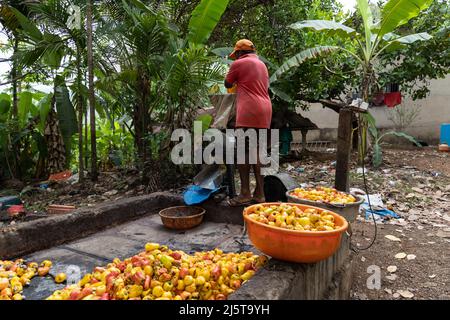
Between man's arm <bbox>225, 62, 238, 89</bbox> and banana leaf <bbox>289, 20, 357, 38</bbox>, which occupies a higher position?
banana leaf <bbox>289, 20, 357, 38</bbox>

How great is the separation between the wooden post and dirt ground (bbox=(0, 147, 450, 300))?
2.62 ft

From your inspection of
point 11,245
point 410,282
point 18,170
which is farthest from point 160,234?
point 18,170

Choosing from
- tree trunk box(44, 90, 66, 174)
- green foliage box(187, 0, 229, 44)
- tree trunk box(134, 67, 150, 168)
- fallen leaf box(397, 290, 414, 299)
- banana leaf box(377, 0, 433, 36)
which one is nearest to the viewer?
fallen leaf box(397, 290, 414, 299)

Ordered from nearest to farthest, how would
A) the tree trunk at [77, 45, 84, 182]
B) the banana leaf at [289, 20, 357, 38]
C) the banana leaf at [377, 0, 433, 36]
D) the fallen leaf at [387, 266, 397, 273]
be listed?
1. the fallen leaf at [387, 266, 397, 273]
2. the banana leaf at [377, 0, 433, 36]
3. the banana leaf at [289, 20, 357, 38]
4. the tree trunk at [77, 45, 84, 182]

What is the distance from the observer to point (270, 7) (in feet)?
27.0

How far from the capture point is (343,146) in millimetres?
3645

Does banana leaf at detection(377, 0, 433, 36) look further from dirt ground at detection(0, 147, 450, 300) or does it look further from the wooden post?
the wooden post

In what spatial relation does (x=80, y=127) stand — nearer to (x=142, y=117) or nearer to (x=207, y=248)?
(x=142, y=117)

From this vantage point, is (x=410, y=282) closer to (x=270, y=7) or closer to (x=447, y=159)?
(x=447, y=159)

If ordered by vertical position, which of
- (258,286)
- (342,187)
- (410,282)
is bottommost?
(410,282)

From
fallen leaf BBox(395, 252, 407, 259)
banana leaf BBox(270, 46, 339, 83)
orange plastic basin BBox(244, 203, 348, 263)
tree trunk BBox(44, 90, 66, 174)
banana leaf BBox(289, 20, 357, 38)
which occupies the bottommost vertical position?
fallen leaf BBox(395, 252, 407, 259)

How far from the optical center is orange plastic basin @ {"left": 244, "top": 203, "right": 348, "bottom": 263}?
1902 millimetres

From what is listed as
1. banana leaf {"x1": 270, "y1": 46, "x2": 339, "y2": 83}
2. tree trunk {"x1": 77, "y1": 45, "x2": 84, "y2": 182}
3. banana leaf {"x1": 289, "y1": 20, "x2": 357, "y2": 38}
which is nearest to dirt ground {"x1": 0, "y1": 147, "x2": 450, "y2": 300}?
tree trunk {"x1": 77, "y1": 45, "x2": 84, "y2": 182}

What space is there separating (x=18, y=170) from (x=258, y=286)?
25.9 ft
